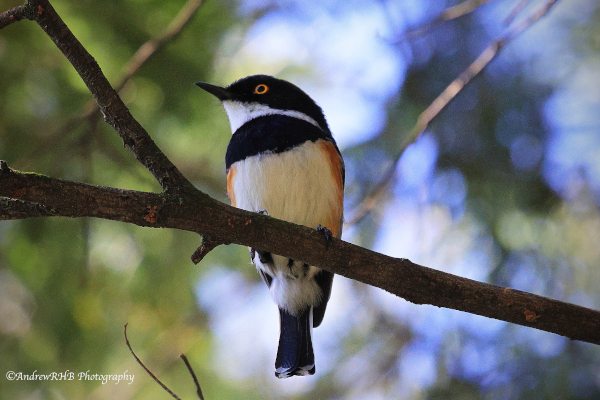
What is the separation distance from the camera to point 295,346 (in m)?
4.81

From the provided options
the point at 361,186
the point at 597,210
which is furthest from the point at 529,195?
the point at 361,186

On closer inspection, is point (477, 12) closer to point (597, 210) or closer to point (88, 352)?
point (597, 210)

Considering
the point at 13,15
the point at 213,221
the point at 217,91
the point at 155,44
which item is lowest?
the point at 213,221

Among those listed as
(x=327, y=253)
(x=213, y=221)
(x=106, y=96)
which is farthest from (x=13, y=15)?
(x=327, y=253)

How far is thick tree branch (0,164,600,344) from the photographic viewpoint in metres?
Result: 2.99

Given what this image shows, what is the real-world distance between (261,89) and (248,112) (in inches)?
8.5

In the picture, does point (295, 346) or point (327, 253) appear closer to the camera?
point (327, 253)

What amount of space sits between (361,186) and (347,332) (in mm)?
1195

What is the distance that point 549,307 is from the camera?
3590 millimetres

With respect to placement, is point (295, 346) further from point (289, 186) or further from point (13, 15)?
point (13, 15)

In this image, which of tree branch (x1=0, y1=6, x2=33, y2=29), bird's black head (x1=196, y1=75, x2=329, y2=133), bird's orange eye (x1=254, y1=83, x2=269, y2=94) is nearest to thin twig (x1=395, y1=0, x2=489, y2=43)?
bird's black head (x1=196, y1=75, x2=329, y2=133)

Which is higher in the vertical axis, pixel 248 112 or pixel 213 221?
pixel 248 112

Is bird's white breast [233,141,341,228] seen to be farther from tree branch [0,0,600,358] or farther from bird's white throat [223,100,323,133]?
tree branch [0,0,600,358]

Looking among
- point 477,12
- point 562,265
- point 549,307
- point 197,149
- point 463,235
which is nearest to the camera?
point 549,307
